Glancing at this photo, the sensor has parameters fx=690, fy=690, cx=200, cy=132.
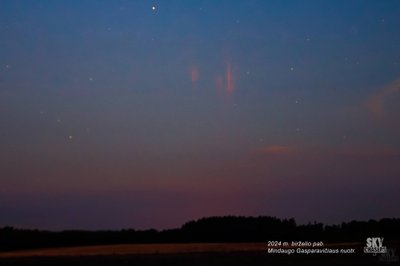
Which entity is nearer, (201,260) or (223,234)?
(201,260)

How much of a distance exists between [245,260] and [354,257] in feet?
20.9

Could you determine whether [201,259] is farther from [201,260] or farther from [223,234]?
[223,234]

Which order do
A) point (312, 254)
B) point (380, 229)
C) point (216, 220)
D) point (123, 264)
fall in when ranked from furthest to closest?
1. point (216, 220)
2. point (380, 229)
3. point (312, 254)
4. point (123, 264)

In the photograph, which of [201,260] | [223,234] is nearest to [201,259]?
[201,260]

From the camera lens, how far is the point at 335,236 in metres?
55.9

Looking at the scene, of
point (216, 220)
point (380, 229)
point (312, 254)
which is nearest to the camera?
point (312, 254)

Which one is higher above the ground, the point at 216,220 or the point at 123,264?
the point at 216,220

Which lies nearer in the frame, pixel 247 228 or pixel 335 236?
pixel 335 236

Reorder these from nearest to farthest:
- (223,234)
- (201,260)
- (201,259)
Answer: (201,260) → (201,259) → (223,234)

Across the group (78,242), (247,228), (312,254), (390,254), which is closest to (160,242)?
(78,242)

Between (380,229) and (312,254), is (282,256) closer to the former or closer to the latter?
(312,254)

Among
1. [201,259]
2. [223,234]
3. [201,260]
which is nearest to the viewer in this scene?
[201,260]

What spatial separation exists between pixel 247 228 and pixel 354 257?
26309 mm

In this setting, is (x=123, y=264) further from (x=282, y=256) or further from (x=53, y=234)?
(x=53, y=234)
